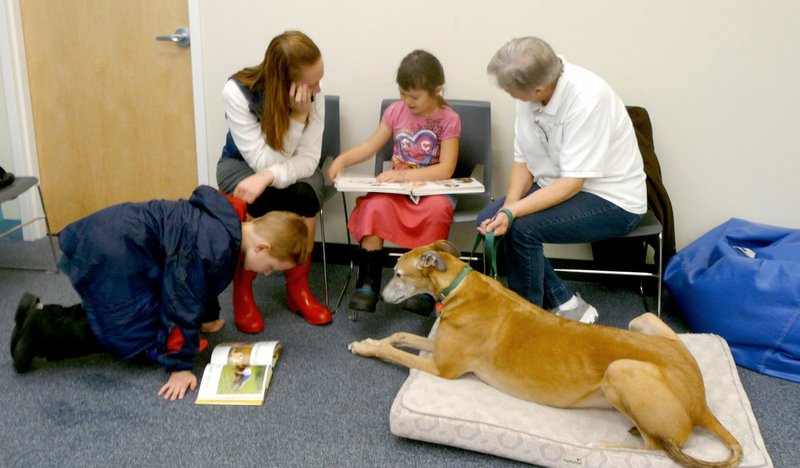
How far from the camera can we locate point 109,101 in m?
3.95

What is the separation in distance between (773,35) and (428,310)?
7.35ft

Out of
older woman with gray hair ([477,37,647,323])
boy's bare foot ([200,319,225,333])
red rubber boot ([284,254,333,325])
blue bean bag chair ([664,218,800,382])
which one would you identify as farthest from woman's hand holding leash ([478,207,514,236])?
boy's bare foot ([200,319,225,333])

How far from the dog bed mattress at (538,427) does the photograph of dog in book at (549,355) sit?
2.1 inches

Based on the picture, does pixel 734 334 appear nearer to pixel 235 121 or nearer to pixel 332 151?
pixel 332 151

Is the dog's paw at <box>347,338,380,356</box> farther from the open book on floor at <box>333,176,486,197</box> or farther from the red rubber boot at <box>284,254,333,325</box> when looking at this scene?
the open book on floor at <box>333,176,486,197</box>

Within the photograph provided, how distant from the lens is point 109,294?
2473 mm

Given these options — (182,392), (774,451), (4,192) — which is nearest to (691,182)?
(774,451)

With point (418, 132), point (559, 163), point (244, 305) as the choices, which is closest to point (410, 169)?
point (418, 132)

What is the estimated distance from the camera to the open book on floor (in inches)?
118

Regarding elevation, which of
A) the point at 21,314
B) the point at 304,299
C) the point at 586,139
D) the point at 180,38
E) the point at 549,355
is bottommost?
the point at 304,299

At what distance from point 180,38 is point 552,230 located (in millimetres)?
2424

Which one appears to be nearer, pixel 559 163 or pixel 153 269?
pixel 153 269

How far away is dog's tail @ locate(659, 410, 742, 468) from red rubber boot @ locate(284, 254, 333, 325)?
1.66 metres

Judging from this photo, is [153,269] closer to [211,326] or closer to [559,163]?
[211,326]
